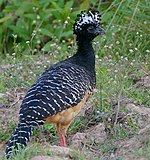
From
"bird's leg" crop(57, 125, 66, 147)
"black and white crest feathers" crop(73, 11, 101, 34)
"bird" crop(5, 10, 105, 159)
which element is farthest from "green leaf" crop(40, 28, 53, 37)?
"bird's leg" crop(57, 125, 66, 147)

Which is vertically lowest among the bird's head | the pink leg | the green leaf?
the green leaf

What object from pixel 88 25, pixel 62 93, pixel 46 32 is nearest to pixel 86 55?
pixel 88 25

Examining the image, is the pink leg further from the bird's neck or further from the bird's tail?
the bird's neck

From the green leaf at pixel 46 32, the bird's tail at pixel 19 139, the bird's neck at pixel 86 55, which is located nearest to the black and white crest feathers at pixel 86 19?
the bird's neck at pixel 86 55

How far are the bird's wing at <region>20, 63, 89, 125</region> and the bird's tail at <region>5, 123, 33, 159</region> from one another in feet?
0.25

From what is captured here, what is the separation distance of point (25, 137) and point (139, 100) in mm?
1955

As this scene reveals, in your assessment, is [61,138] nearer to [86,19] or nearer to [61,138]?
[61,138]

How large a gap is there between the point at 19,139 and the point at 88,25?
1926 millimetres

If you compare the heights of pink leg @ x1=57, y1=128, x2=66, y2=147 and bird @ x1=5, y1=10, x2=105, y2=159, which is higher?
bird @ x1=5, y1=10, x2=105, y2=159

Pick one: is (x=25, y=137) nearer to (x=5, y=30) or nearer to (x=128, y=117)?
(x=128, y=117)

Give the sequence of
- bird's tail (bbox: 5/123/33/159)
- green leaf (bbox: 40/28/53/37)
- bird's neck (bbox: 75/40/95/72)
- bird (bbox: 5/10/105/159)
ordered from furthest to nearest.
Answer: green leaf (bbox: 40/28/53/37), bird's neck (bbox: 75/40/95/72), bird (bbox: 5/10/105/159), bird's tail (bbox: 5/123/33/159)

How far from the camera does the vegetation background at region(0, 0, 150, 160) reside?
6.80 meters

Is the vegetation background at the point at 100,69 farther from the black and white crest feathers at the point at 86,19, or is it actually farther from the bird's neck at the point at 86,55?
the black and white crest feathers at the point at 86,19

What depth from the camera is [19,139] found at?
20.2 feet
